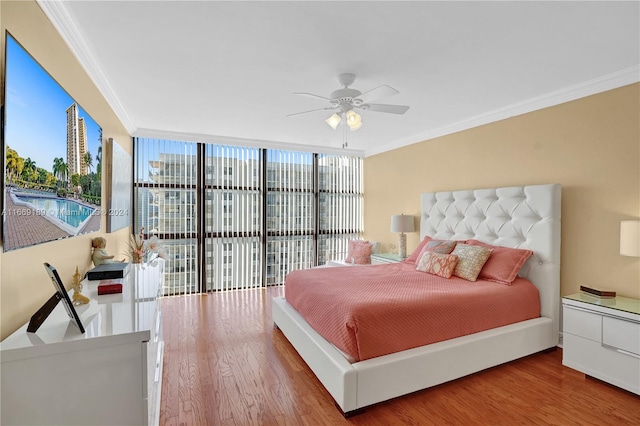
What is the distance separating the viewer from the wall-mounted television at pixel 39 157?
1.35 metres

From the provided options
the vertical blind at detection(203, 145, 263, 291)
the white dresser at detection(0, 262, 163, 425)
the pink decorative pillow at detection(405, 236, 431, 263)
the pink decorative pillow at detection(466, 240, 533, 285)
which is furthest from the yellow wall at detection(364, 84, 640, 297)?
the white dresser at detection(0, 262, 163, 425)

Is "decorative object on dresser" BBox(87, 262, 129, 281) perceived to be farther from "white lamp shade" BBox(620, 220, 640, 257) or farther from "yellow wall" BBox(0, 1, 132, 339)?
"white lamp shade" BBox(620, 220, 640, 257)

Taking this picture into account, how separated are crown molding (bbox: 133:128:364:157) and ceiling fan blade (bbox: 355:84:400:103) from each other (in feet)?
9.43

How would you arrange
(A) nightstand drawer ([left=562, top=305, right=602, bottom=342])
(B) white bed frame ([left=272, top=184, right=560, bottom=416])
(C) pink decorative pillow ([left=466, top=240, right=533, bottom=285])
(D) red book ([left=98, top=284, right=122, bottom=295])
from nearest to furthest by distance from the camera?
(D) red book ([left=98, top=284, right=122, bottom=295]) < (B) white bed frame ([left=272, top=184, right=560, bottom=416]) < (A) nightstand drawer ([left=562, top=305, right=602, bottom=342]) < (C) pink decorative pillow ([left=466, top=240, right=533, bottom=285])

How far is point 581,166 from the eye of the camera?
9.89 ft

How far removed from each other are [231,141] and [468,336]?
4264 mm

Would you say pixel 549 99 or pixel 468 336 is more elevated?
pixel 549 99

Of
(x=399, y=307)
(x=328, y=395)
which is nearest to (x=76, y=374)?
(x=328, y=395)

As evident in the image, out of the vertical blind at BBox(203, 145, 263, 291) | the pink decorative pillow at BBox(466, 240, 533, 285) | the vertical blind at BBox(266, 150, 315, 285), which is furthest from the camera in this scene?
the vertical blind at BBox(266, 150, 315, 285)

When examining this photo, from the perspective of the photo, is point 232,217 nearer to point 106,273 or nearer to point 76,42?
point 106,273

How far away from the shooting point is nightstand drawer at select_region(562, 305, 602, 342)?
8.38ft

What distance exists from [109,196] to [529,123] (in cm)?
444

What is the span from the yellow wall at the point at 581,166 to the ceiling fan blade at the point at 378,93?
6.52 feet

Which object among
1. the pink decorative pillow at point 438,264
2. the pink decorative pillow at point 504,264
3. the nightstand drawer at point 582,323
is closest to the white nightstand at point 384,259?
the pink decorative pillow at point 438,264
